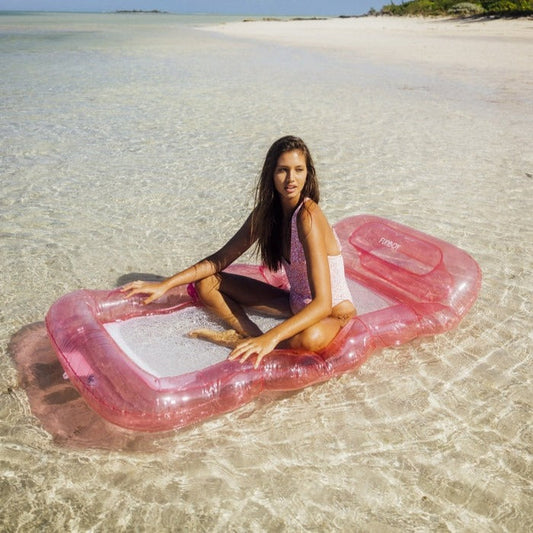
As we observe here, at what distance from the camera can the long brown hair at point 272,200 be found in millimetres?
2268

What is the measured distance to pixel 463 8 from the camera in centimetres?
2480

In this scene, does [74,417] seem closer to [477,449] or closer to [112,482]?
[112,482]

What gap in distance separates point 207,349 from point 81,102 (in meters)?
6.79

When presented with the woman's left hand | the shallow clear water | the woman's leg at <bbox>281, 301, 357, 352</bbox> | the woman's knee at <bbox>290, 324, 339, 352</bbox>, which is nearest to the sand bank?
the shallow clear water

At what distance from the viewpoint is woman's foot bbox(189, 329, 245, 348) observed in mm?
2465

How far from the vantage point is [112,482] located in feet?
6.05

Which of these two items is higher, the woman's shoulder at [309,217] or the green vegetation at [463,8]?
the green vegetation at [463,8]

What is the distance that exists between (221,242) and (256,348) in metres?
1.81

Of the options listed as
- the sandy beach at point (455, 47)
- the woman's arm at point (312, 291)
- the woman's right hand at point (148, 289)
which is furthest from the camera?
the sandy beach at point (455, 47)

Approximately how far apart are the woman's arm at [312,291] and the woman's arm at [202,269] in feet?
1.29

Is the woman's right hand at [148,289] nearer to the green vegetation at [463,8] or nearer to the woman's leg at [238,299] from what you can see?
the woman's leg at [238,299]

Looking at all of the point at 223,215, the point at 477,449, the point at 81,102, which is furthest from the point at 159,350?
the point at 81,102

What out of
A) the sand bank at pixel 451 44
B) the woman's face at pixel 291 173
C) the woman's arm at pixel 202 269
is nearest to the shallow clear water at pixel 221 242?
the woman's arm at pixel 202 269

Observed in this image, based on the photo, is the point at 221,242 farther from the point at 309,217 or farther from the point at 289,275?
the point at 309,217
